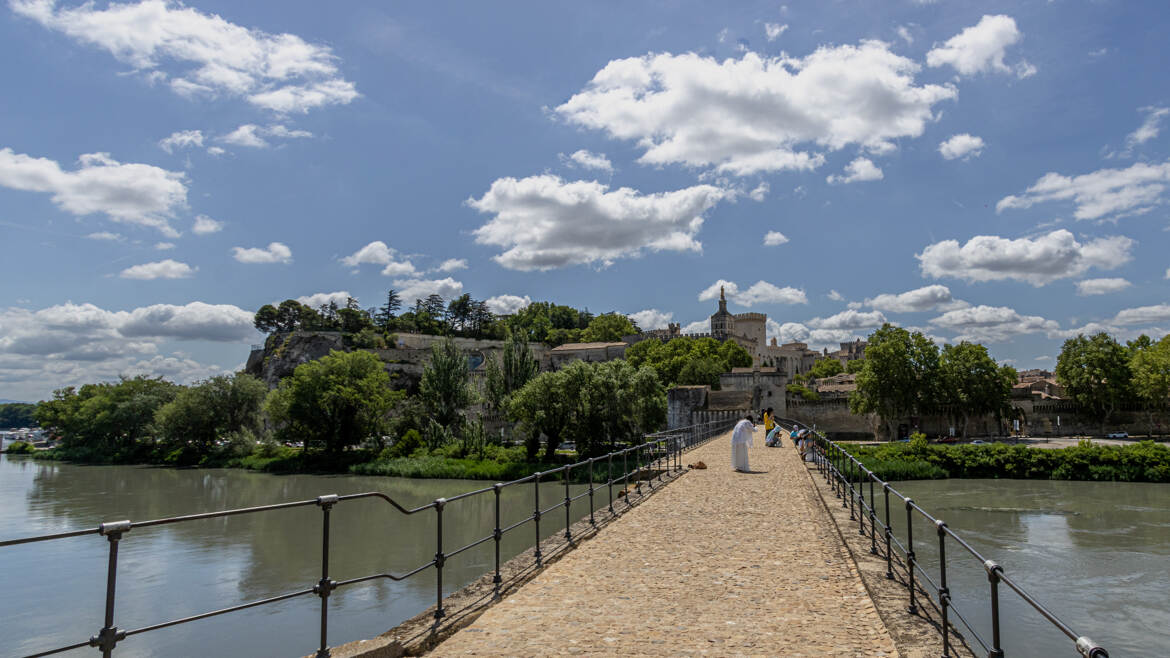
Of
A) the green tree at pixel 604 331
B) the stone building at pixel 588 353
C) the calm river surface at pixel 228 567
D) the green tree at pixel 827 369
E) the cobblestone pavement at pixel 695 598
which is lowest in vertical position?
the calm river surface at pixel 228 567

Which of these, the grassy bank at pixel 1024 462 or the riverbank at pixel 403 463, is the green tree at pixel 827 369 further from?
the riverbank at pixel 403 463

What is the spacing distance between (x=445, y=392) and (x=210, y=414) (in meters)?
17.1

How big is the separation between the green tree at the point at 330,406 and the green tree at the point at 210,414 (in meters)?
6.36

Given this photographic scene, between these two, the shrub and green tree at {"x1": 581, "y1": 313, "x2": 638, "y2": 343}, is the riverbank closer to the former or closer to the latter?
the shrub

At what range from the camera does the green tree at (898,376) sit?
164ft

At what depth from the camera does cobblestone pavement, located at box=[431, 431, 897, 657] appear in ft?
15.1

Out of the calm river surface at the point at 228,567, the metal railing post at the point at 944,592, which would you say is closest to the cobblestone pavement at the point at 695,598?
the metal railing post at the point at 944,592

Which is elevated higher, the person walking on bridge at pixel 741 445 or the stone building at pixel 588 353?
the stone building at pixel 588 353

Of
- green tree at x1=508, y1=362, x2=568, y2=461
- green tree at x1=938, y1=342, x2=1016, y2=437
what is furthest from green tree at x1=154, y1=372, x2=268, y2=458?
green tree at x1=938, y1=342, x2=1016, y2=437

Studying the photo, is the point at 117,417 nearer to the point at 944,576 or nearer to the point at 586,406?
the point at 586,406

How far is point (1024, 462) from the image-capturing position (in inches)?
1235

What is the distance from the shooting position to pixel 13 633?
36.8ft

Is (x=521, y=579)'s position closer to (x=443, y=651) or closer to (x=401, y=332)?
(x=443, y=651)

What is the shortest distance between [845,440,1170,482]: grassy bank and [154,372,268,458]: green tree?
39096mm
